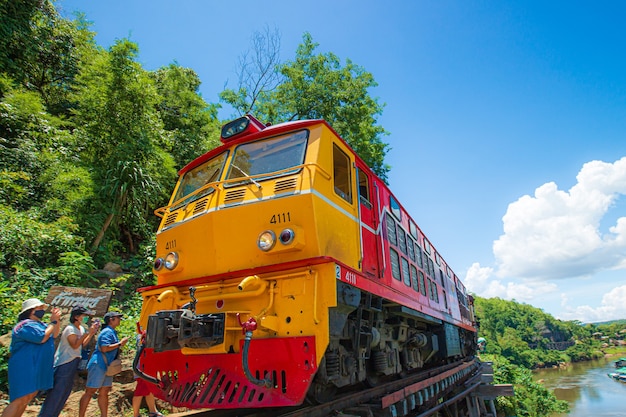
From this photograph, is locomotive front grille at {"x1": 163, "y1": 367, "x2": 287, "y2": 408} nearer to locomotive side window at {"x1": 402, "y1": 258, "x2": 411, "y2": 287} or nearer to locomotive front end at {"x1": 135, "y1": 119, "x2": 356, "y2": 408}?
→ locomotive front end at {"x1": 135, "y1": 119, "x2": 356, "y2": 408}

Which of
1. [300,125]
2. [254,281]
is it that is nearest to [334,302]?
[254,281]

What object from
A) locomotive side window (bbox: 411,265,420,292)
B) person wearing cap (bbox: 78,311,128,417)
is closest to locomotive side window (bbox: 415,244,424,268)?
locomotive side window (bbox: 411,265,420,292)

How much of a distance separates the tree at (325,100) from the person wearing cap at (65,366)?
53.9 feet

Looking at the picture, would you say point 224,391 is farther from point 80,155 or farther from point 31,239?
point 80,155

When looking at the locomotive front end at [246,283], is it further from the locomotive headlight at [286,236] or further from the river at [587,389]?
the river at [587,389]

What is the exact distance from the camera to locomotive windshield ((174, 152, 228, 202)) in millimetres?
4746

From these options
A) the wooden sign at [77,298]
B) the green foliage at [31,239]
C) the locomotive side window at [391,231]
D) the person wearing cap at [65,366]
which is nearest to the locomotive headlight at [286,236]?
the locomotive side window at [391,231]

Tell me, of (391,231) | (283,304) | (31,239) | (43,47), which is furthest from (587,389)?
(43,47)

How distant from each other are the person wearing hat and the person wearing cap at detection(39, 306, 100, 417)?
0.32m

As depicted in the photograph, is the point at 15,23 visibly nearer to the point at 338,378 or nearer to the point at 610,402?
the point at 338,378

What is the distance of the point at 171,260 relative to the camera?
14.6 ft

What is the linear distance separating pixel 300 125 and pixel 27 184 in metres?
9.53

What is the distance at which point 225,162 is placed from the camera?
185 inches

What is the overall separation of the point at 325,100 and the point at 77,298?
16.6m
